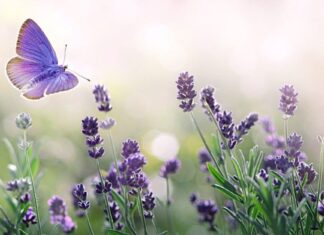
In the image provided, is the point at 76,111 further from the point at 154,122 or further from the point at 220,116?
the point at 220,116

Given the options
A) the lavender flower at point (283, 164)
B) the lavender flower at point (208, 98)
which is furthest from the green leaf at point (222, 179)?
the lavender flower at point (208, 98)

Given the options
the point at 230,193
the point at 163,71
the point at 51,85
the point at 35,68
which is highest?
the point at 163,71

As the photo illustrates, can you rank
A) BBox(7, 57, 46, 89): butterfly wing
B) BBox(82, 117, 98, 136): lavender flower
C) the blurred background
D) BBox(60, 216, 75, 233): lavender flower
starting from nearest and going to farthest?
BBox(82, 117, 98, 136): lavender flower → BBox(60, 216, 75, 233): lavender flower → BBox(7, 57, 46, 89): butterfly wing → the blurred background

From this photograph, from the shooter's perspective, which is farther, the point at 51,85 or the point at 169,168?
the point at 169,168

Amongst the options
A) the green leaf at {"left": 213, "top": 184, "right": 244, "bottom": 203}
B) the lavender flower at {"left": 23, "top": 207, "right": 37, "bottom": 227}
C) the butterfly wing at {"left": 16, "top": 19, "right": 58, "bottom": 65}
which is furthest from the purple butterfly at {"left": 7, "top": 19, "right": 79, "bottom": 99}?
the green leaf at {"left": 213, "top": 184, "right": 244, "bottom": 203}

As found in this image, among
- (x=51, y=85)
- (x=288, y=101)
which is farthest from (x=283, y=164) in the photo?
(x=51, y=85)

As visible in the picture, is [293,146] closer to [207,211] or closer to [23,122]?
[207,211]

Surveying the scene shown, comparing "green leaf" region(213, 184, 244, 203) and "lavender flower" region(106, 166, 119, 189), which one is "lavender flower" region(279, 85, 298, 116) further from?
"lavender flower" region(106, 166, 119, 189)
